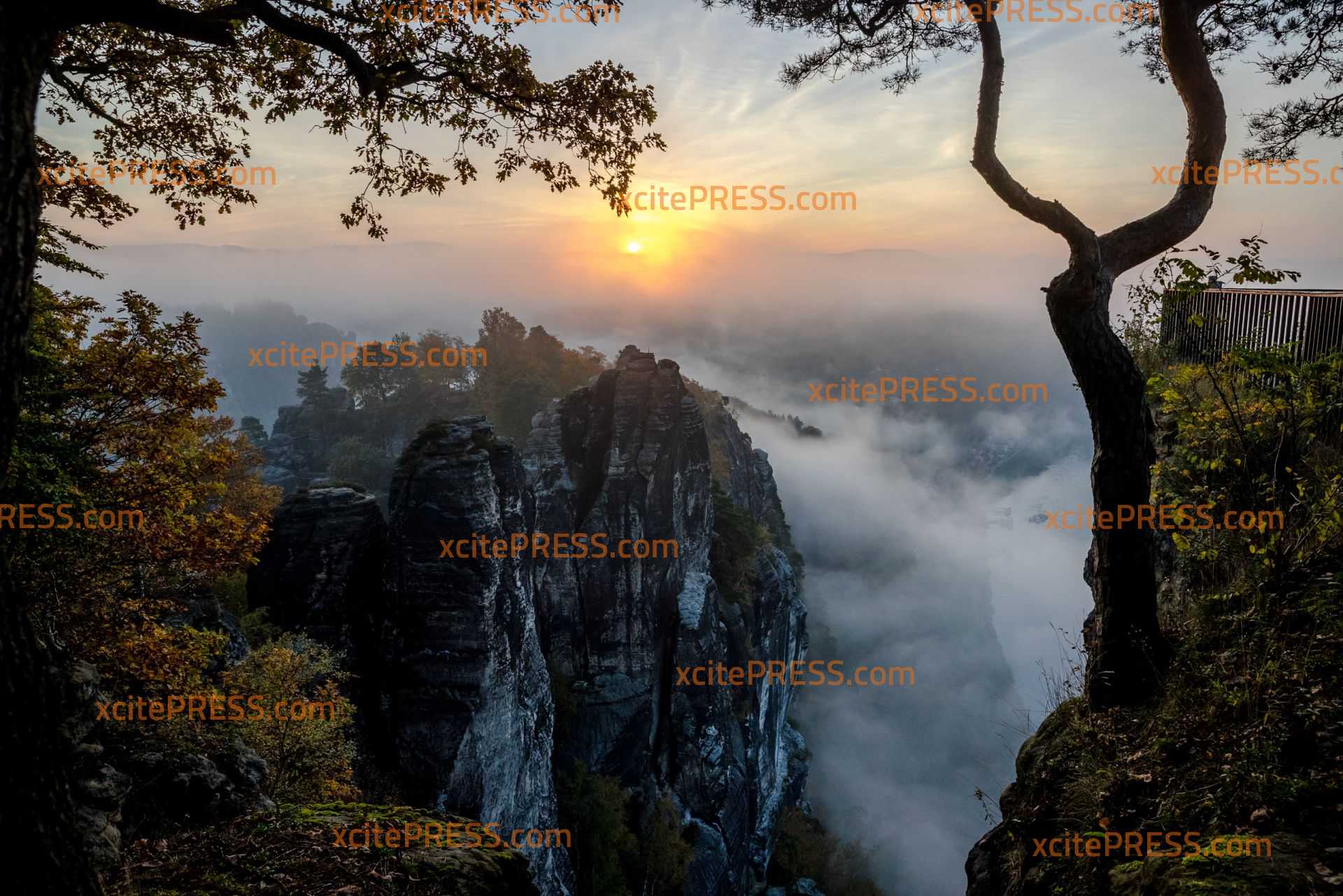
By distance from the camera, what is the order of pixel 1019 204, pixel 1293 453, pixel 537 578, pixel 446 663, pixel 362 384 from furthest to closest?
pixel 362 384 → pixel 537 578 → pixel 446 663 → pixel 1293 453 → pixel 1019 204

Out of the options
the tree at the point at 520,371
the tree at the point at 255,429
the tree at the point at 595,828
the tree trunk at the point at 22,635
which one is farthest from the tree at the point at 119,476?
the tree at the point at 255,429

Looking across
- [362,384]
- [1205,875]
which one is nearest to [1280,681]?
[1205,875]

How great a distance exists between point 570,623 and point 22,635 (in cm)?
3502

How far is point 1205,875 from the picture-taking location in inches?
152

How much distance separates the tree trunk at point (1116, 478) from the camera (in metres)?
6.36

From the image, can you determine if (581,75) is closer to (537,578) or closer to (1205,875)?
(1205,875)

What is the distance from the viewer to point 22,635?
3441mm

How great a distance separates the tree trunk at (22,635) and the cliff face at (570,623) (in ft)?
65.8

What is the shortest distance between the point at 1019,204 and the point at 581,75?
4.65 meters

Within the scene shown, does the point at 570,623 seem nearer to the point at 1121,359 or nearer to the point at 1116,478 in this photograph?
the point at 1116,478

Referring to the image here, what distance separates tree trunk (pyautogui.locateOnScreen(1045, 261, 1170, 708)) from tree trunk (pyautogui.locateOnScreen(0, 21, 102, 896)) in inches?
308

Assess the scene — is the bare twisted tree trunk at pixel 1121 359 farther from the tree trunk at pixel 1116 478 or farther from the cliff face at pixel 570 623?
the cliff face at pixel 570 623

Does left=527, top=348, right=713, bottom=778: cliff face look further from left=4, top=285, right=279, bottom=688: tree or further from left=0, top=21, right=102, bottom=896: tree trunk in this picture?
left=0, top=21, right=102, bottom=896: tree trunk

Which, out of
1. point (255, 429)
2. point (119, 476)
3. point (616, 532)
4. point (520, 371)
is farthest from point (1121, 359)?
point (255, 429)
